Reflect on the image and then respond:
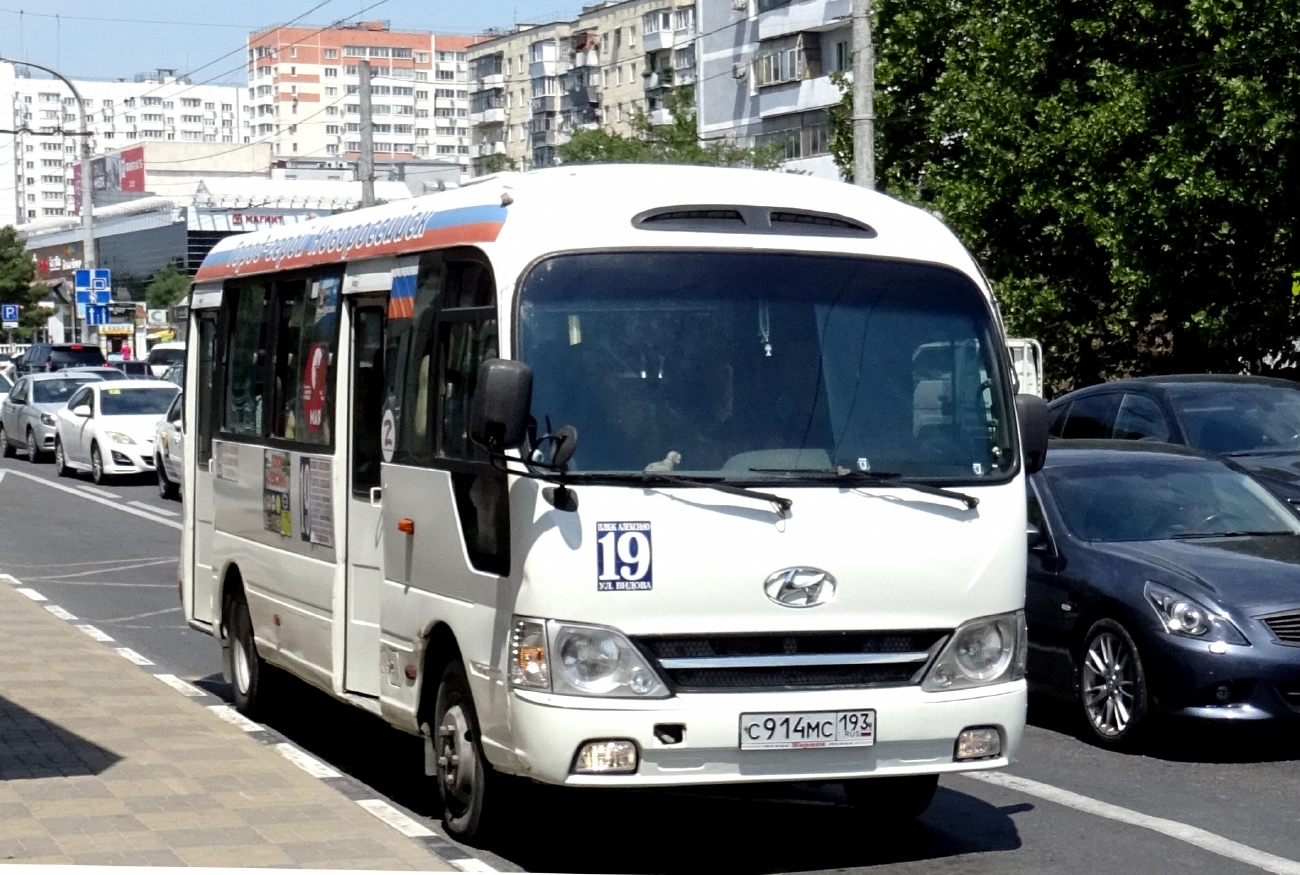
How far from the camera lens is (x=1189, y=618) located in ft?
30.8

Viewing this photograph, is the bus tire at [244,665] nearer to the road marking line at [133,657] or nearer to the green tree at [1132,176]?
the road marking line at [133,657]

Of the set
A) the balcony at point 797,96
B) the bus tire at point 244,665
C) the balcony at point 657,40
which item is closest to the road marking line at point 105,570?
the bus tire at point 244,665

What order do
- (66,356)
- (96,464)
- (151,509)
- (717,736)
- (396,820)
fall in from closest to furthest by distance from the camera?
(717,736), (396,820), (151,509), (96,464), (66,356)

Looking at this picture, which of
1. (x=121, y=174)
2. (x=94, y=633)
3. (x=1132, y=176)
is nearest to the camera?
(x=94, y=633)

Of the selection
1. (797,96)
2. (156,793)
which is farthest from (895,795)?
(797,96)

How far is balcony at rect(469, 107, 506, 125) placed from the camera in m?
142

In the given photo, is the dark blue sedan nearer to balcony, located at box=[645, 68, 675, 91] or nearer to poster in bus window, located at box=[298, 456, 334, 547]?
poster in bus window, located at box=[298, 456, 334, 547]

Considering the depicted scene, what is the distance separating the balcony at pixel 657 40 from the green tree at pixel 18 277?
3337 centimetres

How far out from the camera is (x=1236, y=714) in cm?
920

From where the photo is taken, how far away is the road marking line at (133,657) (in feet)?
40.7

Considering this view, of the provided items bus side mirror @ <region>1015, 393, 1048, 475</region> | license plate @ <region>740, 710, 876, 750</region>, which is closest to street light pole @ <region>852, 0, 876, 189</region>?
bus side mirror @ <region>1015, 393, 1048, 475</region>

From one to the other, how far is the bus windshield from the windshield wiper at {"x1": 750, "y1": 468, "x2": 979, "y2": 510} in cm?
2

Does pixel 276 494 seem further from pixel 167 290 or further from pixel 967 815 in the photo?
pixel 167 290

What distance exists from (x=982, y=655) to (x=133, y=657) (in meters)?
6.90
